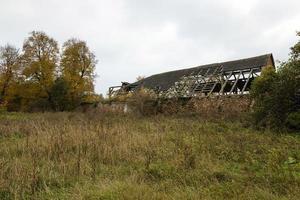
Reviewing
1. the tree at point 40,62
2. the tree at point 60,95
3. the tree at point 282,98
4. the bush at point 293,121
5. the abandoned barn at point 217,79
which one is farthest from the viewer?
the tree at point 40,62

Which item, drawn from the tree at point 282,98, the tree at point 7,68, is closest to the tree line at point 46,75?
the tree at point 7,68

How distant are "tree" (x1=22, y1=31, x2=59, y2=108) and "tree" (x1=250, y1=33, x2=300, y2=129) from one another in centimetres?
2811

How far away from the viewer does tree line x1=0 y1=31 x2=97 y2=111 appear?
35.5 m

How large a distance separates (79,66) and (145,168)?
35761mm

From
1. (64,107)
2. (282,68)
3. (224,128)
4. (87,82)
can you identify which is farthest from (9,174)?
(87,82)

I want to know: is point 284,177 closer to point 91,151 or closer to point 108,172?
point 108,172

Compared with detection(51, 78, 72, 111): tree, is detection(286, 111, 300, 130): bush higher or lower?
lower

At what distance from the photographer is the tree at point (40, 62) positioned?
37.1m

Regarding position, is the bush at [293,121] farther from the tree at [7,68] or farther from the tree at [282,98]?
the tree at [7,68]

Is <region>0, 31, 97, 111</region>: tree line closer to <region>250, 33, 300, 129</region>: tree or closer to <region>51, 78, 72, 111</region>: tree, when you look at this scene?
<region>51, 78, 72, 111</region>: tree

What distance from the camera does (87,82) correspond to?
39875 millimetres

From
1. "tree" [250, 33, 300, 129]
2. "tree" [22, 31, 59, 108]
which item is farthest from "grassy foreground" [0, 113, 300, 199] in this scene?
"tree" [22, 31, 59, 108]

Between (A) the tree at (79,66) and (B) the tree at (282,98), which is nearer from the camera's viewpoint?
(B) the tree at (282,98)

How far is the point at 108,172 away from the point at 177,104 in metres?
19.0
